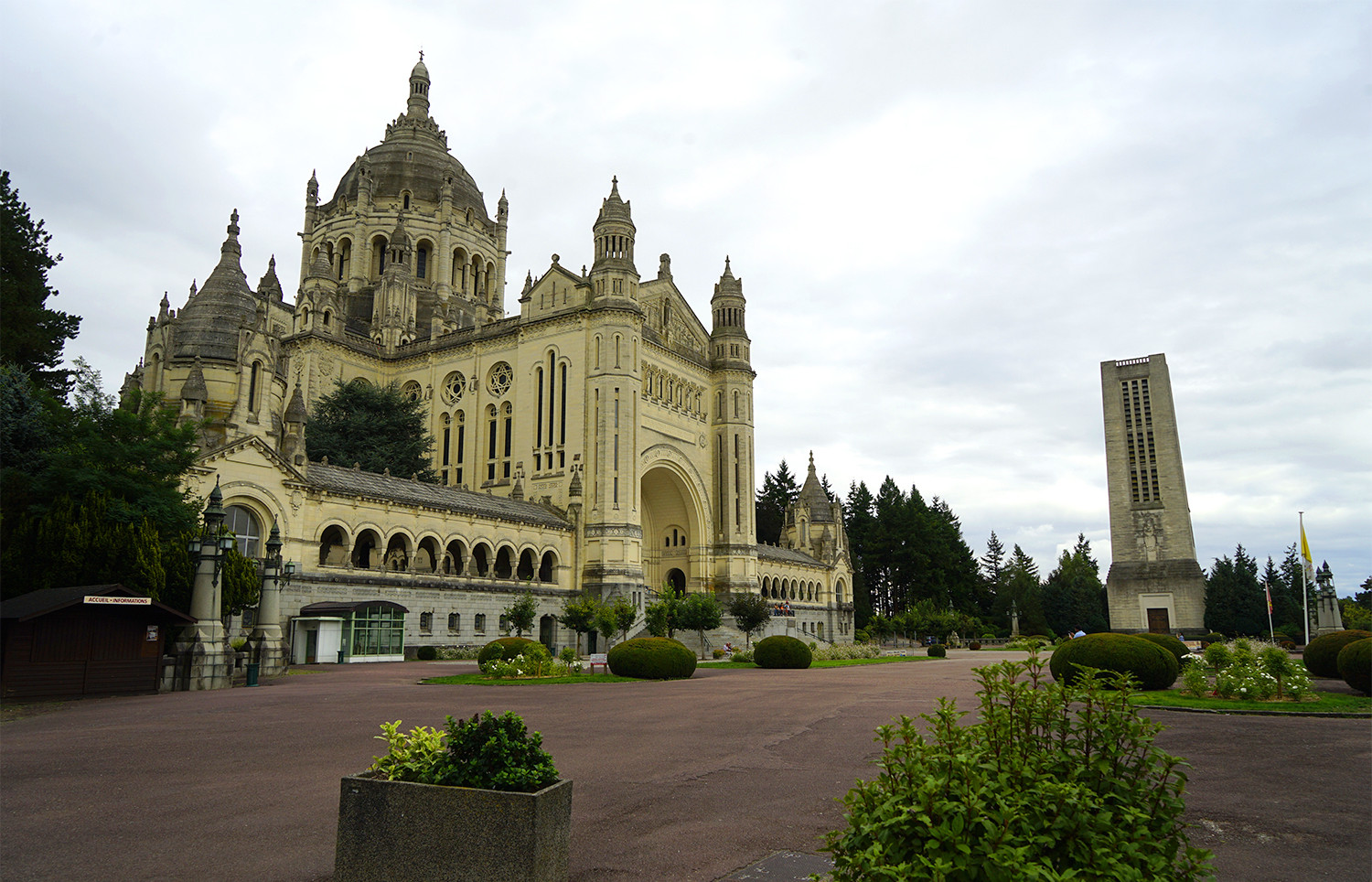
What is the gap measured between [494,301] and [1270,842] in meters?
74.9

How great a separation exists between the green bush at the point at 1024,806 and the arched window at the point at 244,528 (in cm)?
3499

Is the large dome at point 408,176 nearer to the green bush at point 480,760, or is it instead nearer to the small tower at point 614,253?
the small tower at point 614,253

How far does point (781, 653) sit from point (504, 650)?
494 inches

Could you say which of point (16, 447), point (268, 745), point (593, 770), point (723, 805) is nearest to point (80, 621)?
point (16, 447)

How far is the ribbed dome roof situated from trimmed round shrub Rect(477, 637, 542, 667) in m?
20.5

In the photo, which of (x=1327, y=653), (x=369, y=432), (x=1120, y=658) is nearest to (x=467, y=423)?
(x=369, y=432)

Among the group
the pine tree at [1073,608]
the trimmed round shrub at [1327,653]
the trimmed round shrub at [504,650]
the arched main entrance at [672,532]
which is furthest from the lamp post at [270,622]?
the pine tree at [1073,608]

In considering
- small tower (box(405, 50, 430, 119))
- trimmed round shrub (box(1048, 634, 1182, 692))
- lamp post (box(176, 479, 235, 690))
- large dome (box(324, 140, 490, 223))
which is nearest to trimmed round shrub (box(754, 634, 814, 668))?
trimmed round shrub (box(1048, 634, 1182, 692))

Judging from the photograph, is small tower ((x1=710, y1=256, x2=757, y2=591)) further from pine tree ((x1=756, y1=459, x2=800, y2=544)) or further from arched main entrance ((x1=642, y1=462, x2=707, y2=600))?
pine tree ((x1=756, y1=459, x2=800, y2=544))

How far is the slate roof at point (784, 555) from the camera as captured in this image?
66.4m

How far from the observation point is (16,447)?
24469mm

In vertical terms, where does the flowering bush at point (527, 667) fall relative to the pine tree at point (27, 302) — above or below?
below

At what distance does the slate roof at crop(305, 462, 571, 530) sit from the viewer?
39031mm

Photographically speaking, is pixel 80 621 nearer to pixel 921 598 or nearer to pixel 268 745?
pixel 268 745
